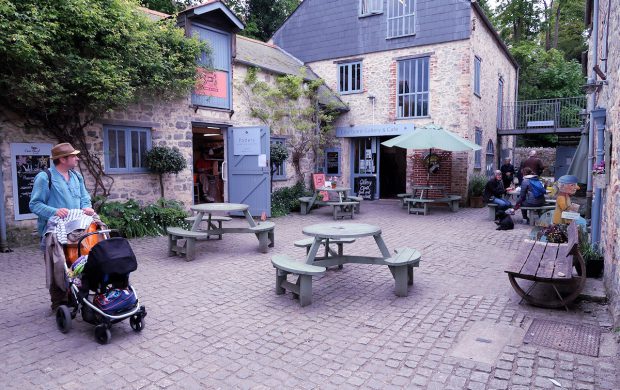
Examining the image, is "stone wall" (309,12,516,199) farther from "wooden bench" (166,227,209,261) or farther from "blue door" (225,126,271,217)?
"wooden bench" (166,227,209,261)

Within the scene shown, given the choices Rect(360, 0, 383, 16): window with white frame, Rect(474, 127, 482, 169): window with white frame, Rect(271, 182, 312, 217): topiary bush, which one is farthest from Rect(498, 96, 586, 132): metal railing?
Rect(271, 182, 312, 217): topiary bush

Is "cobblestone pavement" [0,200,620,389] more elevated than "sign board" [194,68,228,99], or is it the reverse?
"sign board" [194,68,228,99]

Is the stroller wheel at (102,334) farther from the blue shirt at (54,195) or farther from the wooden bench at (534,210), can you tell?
the wooden bench at (534,210)

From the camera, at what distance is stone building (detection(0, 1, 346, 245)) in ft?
24.3

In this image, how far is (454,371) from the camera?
3.17m

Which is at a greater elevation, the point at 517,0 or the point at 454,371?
the point at 517,0

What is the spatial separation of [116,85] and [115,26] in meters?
1.08

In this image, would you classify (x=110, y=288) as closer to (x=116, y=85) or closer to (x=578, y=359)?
(x=578, y=359)

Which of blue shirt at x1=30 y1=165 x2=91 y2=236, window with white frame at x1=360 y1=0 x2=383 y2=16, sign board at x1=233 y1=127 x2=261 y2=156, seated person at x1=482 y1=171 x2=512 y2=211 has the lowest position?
seated person at x1=482 y1=171 x2=512 y2=211

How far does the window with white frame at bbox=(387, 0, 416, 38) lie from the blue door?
6.57m

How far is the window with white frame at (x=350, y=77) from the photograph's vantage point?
15.2 m

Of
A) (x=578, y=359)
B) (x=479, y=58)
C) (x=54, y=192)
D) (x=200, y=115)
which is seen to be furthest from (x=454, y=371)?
(x=479, y=58)

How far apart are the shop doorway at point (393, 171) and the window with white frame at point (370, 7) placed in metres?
5.28

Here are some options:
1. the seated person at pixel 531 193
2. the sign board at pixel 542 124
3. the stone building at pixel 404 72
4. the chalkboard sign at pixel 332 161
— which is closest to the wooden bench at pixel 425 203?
the stone building at pixel 404 72
